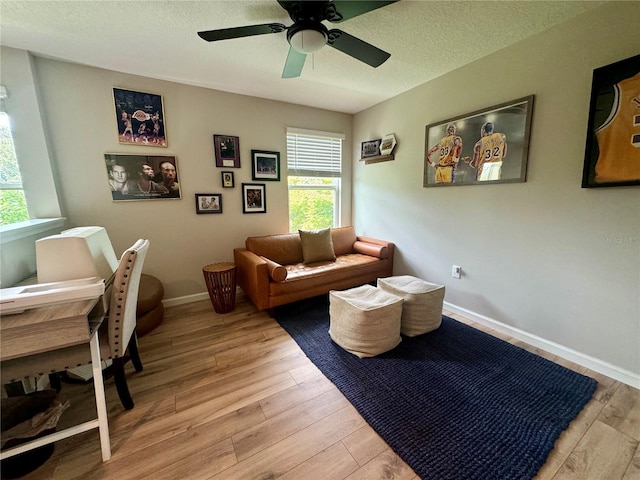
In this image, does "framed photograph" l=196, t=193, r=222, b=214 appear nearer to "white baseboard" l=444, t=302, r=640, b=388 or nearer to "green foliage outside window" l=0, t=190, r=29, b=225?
"green foliage outside window" l=0, t=190, r=29, b=225

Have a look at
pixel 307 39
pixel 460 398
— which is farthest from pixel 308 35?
pixel 460 398

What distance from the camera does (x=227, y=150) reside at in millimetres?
2988

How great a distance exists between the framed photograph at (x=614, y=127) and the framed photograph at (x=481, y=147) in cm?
38

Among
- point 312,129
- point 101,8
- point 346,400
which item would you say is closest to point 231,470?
point 346,400

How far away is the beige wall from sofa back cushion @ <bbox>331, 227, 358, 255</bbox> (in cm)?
72

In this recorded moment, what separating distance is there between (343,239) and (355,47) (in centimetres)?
235

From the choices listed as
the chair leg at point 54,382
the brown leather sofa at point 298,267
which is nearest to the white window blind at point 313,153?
the brown leather sofa at point 298,267

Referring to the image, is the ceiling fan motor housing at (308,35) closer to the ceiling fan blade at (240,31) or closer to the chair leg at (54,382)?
the ceiling fan blade at (240,31)

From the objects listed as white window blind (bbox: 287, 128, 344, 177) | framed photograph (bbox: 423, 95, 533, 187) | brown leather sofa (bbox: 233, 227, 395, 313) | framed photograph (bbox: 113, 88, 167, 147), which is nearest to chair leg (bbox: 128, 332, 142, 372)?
brown leather sofa (bbox: 233, 227, 395, 313)

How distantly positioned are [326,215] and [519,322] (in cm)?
267

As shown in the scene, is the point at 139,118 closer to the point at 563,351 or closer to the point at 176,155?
the point at 176,155

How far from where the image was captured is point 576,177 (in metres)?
1.81

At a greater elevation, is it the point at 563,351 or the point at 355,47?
the point at 355,47

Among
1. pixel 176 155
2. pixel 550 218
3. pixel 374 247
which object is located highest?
pixel 176 155
